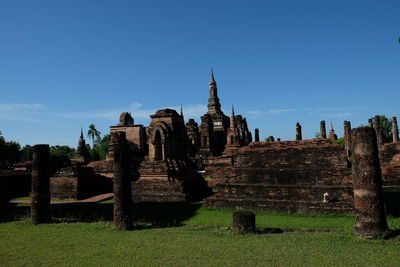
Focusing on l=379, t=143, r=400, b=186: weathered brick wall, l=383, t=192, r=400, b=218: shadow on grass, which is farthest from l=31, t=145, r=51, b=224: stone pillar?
l=379, t=143, r=400, b=186: weathered brick wall

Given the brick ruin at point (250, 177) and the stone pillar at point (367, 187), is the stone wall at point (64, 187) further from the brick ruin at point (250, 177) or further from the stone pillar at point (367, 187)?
the stone pillar at point (367, 187)

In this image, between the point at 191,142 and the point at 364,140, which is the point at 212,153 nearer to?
the point at 191,142

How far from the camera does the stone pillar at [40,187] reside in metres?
10.4

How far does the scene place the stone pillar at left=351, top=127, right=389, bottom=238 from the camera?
23.5 ft

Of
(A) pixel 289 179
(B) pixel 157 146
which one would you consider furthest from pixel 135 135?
(A) pixel 289 179

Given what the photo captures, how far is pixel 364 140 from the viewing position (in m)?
7.69

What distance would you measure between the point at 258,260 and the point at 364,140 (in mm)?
4446

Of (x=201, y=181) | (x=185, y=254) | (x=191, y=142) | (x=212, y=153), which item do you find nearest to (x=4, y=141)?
(x=191, y=142)

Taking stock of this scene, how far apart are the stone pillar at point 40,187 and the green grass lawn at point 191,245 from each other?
517mm

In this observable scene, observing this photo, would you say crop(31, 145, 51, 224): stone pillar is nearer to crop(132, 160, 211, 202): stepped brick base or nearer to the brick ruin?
the brick ruin

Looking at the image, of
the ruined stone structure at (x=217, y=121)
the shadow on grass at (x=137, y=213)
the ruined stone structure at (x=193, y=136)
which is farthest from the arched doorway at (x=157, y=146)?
the ruined stone structure at (x=217, y=121)

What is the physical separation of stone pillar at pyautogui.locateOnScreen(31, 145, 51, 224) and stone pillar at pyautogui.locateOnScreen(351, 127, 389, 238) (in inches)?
397

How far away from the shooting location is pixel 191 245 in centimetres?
679

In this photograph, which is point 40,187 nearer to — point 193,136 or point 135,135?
point 135,135
